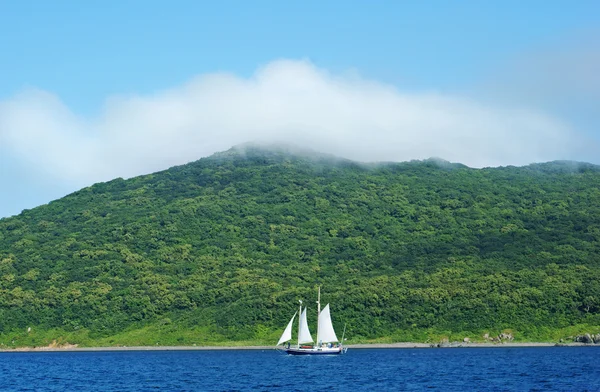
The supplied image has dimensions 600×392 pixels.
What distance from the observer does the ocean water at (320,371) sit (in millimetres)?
83812

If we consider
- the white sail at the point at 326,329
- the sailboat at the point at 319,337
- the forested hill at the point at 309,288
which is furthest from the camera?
the forested hill at the point at 309,288

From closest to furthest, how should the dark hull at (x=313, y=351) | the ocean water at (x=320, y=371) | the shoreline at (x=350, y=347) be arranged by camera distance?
the ocean water at (x=320, y=371) < the dark hull at (x=313, y=351) < the shoreline at (x=350, y=347)

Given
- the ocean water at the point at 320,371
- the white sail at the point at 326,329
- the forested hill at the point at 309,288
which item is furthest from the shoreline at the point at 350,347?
the white sail at the point at 326,329

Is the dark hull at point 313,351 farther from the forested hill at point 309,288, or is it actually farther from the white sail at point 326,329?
the forested hill at point 309,288

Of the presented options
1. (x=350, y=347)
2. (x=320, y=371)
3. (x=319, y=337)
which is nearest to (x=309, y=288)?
(x=350, y=347)

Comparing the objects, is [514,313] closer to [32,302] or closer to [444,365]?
[444,365]

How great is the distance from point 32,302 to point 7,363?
142ft

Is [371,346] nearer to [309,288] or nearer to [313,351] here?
[313,351]

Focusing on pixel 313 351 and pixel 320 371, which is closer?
pixel 320 371

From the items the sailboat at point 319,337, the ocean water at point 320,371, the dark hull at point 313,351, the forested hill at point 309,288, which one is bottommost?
the ocean water at point 320,371

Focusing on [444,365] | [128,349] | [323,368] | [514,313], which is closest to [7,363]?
[128,349]

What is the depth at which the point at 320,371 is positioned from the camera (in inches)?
4092

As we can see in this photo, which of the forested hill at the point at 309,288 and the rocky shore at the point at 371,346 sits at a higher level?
the forested hill at the point at 309,288

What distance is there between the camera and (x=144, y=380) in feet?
307
